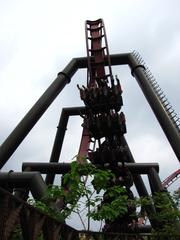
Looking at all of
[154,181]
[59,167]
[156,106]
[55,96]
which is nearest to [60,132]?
[55,96]

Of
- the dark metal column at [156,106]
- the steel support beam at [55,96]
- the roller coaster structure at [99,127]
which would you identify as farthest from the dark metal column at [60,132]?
the dark metal column at [156,106]

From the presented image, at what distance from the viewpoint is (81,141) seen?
1087 inches

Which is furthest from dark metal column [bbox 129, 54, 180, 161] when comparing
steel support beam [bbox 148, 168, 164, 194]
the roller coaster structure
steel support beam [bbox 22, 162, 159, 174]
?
steel support beam [bbox 148, 168, 164, 194]

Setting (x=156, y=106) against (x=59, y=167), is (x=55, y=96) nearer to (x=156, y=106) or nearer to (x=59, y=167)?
(x=59, y=167)

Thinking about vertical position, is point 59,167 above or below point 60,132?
below

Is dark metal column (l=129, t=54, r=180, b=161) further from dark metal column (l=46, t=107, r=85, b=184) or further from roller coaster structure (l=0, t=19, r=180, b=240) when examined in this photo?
dark metal column (l=46, t=107, r=85, b=184)

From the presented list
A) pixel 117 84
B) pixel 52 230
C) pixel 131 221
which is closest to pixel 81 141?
pixel 117 84

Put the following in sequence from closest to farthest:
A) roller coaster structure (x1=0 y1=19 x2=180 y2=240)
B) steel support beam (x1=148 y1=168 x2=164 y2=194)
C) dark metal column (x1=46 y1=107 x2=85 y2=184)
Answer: roller coaster structure (x1=0 y1=19 x2=180 y2=240) < steel support beam (x1=148 y1=168 x2=164 y2=194) < dark metal column (x1=46 y1=107 x2=85 y2=184)

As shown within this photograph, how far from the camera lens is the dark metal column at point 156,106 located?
20.4 meters

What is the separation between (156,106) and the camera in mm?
22406

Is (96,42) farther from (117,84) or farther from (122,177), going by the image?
(122,177)

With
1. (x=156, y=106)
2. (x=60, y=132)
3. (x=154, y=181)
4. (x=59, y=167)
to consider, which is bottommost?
(x=154, y=181)

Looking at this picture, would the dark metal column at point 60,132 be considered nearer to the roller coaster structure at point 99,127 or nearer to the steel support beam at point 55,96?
the roller coaster structure at point 99,127

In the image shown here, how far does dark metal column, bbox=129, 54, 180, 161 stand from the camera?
66.9ft
